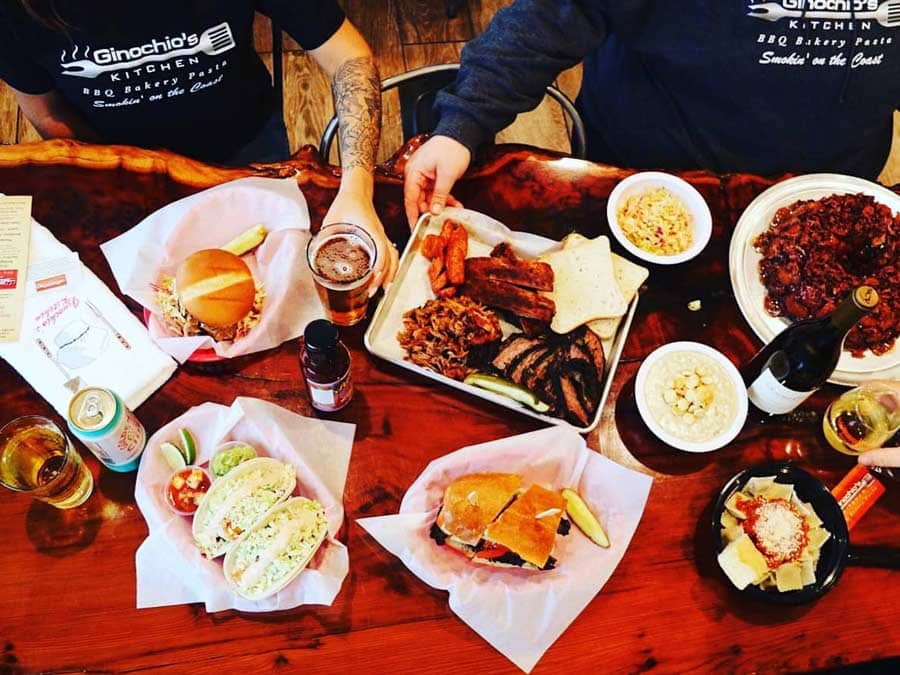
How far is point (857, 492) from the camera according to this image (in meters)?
1.54

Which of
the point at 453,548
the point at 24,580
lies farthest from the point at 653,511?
the point at 24,580

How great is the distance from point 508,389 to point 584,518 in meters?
0.34

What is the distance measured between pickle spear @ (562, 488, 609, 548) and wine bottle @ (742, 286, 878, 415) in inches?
20.0

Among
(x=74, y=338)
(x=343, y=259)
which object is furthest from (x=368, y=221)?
(x=74, y=338)

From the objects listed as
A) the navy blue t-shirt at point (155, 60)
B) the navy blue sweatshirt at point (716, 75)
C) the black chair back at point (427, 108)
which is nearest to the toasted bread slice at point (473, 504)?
the navy blue sweatshirt at point (716, 75)

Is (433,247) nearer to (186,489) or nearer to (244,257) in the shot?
(244,257)

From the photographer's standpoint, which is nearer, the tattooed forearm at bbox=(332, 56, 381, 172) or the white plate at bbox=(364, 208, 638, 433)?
the white plate at bbox=(364, 208, 638, 433)

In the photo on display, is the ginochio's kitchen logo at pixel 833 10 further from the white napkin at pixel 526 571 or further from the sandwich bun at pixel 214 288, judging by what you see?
the sandwich bun at pixel 214 288

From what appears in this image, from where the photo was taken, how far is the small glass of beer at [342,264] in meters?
1.57

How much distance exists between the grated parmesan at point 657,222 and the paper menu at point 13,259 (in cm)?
155

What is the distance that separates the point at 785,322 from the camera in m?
1.74

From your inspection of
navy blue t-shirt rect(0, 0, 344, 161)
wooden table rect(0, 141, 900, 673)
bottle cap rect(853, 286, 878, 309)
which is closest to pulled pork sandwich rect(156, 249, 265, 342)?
wooden table rect(0, 141, 900, 673)

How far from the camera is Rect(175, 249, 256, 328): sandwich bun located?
1567 millimetres

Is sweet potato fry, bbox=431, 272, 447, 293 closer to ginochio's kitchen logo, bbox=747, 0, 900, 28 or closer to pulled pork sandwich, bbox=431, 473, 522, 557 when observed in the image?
pulled pork sandwich, bbox=431, 473, 522, 557
